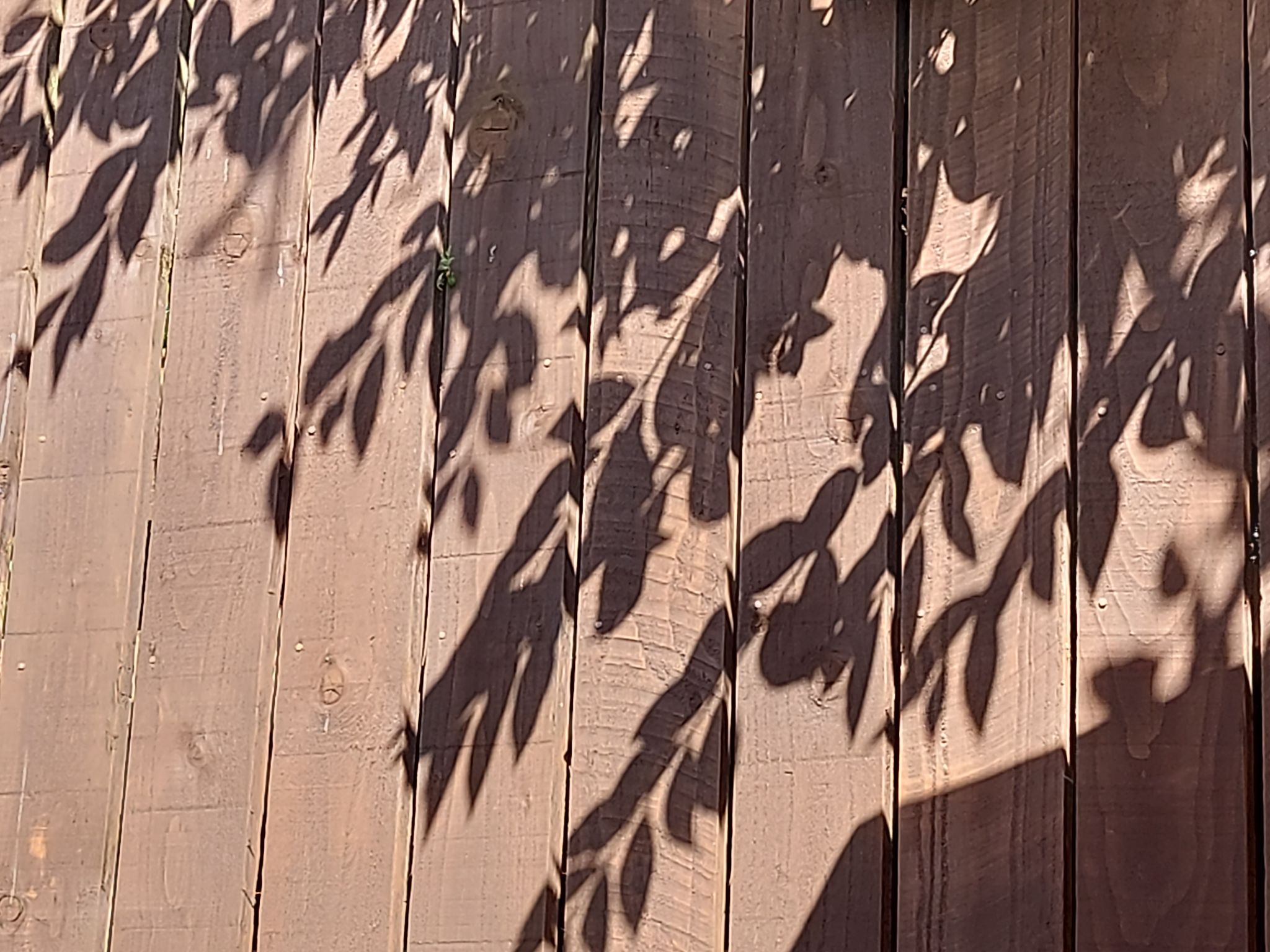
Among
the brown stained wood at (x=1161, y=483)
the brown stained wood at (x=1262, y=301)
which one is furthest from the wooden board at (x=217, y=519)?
the brown stained wood at (x=1262, y=301)

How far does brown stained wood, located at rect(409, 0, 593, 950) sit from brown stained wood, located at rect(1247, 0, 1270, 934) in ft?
3.59

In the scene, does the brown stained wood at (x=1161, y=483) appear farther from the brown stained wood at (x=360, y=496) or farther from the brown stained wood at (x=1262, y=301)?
the brown stained wood at (x=360, y=496)

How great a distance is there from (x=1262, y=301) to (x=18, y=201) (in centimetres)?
227

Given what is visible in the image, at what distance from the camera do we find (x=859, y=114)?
373 cm

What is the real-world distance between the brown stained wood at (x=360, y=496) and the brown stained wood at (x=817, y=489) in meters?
0.58

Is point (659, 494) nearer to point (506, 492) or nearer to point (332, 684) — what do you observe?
point (506, 492)

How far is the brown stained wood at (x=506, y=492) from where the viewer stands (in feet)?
11.6

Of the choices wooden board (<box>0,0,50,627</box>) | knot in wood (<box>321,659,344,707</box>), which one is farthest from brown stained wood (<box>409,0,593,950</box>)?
wooden board (<box>0,0,50,627</box>)

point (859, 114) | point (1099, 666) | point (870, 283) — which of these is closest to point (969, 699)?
point (1099, 666)

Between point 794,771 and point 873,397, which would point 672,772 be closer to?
point 794,771

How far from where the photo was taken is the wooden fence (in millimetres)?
3373

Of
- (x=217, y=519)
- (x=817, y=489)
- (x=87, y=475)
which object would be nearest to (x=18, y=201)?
(x=87, y=475)

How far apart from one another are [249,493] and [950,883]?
1395 millimetres

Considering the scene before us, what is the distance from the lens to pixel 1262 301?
11.3 ft
